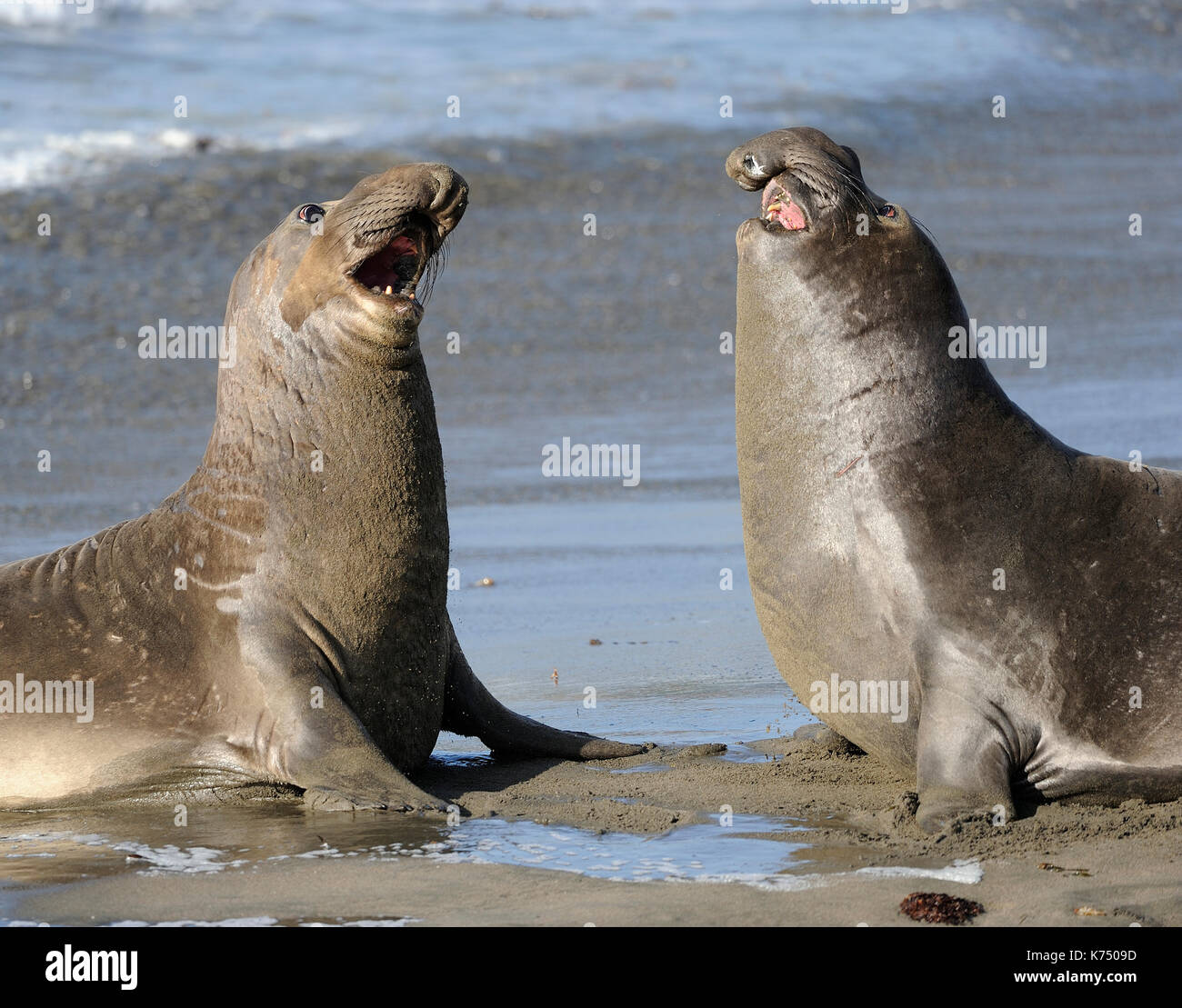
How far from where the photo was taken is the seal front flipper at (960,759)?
5332mm

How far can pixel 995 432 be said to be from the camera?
592cm

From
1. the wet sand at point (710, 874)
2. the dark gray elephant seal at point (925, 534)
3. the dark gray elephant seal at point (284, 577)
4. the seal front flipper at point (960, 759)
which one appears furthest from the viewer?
the dark gray elephant seal at point (284, 577)

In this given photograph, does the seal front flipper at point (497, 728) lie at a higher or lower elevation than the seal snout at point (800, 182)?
lower

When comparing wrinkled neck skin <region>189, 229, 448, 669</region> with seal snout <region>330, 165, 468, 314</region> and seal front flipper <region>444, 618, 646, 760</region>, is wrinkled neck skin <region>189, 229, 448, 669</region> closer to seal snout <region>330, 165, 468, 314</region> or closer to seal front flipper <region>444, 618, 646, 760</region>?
seal snout <region>330, 165, 468, 314</region>

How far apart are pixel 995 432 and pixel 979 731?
97 centimetres

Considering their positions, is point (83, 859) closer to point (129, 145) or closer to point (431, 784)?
point (431, 784)

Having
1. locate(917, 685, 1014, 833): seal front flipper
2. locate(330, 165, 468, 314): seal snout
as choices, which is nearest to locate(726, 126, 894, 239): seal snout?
locate(330, 165, 468, 314): seal snout

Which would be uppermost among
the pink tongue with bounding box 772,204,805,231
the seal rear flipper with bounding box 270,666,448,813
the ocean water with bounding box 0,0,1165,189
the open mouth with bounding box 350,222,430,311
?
Answer: the ocean water with bounding box 0,0,1165,189

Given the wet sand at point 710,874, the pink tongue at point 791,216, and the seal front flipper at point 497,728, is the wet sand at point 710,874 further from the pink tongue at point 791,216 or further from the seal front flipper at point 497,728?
the pink tongue at point 791,216

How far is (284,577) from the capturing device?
5.98 metres

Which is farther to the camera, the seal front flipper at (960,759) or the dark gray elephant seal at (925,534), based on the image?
the dark gray elephant seal at (925,534)

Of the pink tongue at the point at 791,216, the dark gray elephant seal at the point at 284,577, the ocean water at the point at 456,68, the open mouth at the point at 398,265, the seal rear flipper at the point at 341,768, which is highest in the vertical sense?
the ocean water at the point at 456,68

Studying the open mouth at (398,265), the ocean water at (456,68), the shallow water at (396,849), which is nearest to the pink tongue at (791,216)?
the open mouth at (398,265)

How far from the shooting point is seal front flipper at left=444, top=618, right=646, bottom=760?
639 centimetres
